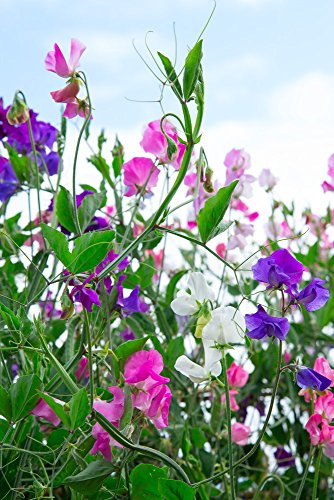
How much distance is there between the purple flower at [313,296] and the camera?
0.71 m

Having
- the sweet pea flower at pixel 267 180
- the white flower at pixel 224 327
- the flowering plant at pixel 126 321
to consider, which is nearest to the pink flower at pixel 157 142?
the flowering plant at pixel 126 321

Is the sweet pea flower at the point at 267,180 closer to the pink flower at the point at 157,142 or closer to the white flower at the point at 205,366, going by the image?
the pink flower at the point at 157,142

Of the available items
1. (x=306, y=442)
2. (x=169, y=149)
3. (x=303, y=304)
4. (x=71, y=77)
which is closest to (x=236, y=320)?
(x=303, y=304)

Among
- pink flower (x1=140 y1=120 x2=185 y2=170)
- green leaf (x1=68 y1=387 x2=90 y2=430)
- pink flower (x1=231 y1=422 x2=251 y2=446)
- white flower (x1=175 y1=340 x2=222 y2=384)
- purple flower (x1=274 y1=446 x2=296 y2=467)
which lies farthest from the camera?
purple flower (x1=274 y1=446 x2=296 y2=467)

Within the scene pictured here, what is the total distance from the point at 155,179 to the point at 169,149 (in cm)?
19

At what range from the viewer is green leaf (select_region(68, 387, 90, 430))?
2.17 feet

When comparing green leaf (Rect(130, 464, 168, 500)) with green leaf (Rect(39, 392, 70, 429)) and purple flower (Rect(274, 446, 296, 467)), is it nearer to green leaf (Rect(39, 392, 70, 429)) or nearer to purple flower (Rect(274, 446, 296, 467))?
green leaf (Rect(39, 392, 70, 429))

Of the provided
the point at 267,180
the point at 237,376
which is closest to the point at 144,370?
the point at 237,376

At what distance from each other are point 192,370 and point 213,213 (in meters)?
0.16

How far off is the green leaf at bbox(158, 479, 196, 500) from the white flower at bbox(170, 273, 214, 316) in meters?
0.17

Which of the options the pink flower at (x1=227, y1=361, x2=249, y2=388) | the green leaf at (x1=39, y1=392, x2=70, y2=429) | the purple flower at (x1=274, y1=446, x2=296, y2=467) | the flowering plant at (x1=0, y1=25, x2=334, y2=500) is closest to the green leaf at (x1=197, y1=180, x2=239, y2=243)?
the flowering plant at (x1=0, y1=25, x2=334, y2=500)

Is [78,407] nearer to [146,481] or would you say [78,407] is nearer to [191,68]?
[146,481]

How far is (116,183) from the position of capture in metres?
1.21

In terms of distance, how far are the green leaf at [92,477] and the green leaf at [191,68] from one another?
1.08ft
